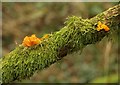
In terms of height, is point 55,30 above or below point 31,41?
above

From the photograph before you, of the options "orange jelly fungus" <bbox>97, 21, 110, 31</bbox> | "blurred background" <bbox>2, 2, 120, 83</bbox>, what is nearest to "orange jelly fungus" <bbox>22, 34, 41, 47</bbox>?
"orange jelly fungus" <bbox>97, 21, 110, 31</bbox>

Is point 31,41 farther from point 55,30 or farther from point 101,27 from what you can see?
point 55,30

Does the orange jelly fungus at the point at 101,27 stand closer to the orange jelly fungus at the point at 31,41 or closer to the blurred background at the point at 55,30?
the orange jelly fungus at the point at 31,41

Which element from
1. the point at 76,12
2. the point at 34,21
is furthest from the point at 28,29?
the point at 76,12

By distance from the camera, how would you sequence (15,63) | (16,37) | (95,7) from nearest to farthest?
(15,63) < (95,7) < (16,37)

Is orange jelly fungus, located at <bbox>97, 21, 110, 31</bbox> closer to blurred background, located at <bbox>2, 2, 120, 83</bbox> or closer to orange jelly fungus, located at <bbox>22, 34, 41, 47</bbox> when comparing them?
orange jelly fungus, located at <bbox>22, 34, 41, 47</bbox>

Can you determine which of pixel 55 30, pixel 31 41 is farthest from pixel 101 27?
pixel 55 30

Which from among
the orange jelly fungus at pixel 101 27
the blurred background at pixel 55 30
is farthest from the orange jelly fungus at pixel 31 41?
the blurred background at pixel 55 30

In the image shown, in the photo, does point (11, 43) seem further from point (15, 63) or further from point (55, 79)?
point (15, 63)
